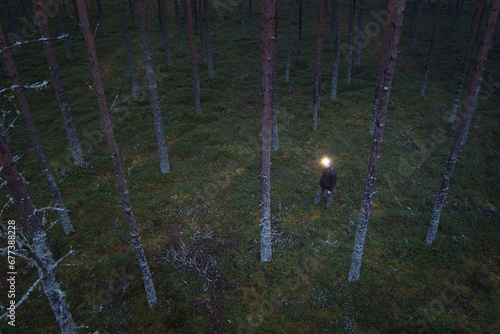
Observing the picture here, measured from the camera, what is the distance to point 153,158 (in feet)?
56.9

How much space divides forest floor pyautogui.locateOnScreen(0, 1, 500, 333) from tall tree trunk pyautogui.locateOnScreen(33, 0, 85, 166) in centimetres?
119

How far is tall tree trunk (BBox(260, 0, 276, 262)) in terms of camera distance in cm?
796

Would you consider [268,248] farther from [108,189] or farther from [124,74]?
[124,74]

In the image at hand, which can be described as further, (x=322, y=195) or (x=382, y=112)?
(x=322, y=195)

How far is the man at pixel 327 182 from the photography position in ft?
41.2

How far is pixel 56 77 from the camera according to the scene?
44.9 ft

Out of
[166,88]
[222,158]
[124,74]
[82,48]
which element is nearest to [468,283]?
[222,158]

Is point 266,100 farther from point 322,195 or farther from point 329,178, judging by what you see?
point 322,195

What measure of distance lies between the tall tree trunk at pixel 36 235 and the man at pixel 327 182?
34.4ft

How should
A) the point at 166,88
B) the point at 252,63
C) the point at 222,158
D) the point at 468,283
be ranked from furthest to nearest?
the point at 252,63
the point at 166,88
the point at 222,158
the point at 468,283

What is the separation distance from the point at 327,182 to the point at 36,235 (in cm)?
1076

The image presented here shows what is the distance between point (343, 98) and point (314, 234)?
1657 cm

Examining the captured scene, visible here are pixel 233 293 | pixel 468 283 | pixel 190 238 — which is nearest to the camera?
pixel 233 293

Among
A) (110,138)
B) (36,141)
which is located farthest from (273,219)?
(36,141)
